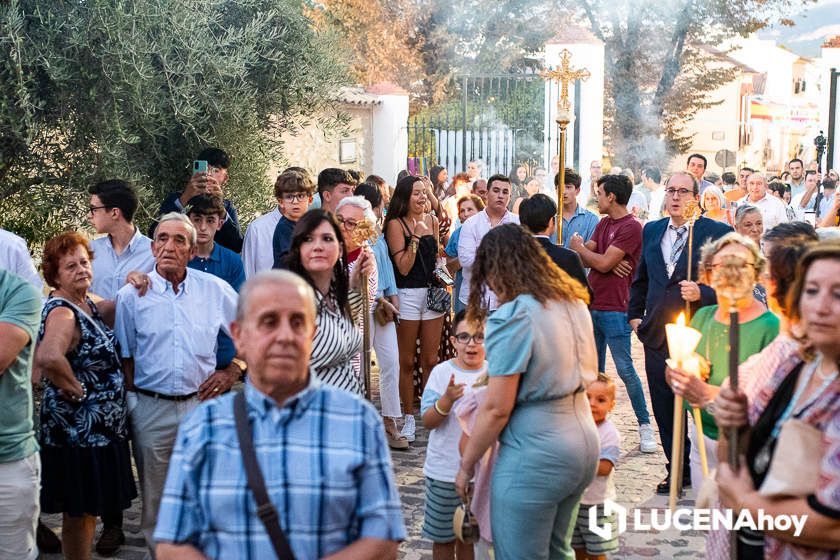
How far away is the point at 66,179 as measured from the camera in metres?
8.61

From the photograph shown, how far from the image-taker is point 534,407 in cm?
434

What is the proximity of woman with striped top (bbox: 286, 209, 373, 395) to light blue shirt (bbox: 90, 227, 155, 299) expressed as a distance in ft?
5.12

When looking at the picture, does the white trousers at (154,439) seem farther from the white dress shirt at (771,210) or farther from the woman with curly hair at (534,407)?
the white dress shirt at (771,210)

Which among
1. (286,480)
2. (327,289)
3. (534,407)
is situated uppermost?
(327,289)

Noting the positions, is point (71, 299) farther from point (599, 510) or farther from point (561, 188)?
point (561, 188)

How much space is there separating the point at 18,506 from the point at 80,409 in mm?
938

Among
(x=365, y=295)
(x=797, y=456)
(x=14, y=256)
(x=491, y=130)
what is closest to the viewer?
(x=797, y=456)

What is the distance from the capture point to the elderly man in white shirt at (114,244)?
6.52 metres

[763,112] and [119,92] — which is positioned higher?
[763,112]

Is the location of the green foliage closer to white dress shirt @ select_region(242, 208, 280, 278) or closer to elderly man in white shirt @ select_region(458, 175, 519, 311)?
white dress shirt @ select_region(242, 208, 280, 278)

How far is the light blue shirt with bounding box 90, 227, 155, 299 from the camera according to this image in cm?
651

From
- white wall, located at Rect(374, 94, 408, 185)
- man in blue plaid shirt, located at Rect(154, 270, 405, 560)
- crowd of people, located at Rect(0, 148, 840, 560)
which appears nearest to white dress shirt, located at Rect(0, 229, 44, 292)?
crowd of people, located at Rect(0, 148, 840, 560)

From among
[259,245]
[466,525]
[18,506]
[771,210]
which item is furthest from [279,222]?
[771,210]

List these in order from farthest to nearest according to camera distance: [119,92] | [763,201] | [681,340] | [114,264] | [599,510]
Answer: [763,201] → [119,92] → [114,264] → [599,510] → [681,340]
